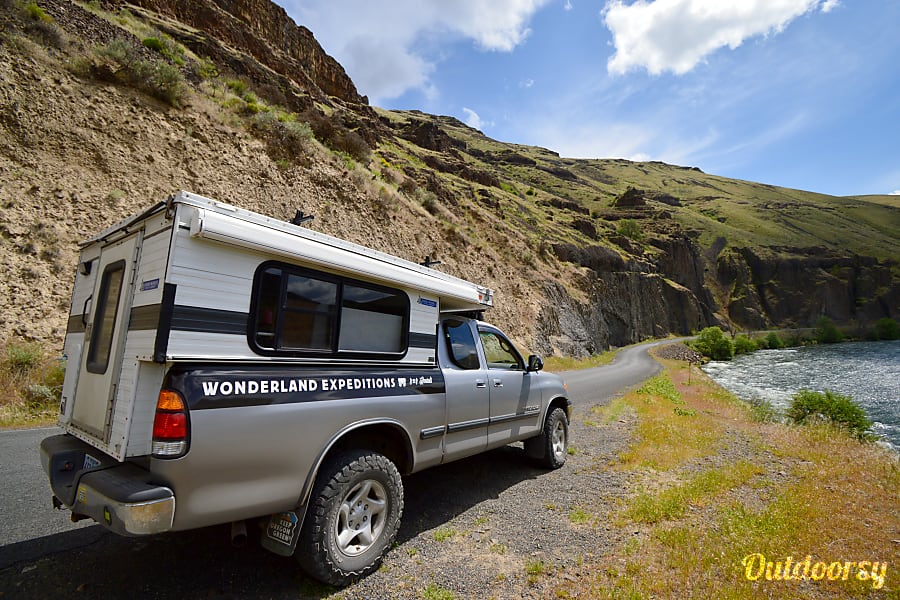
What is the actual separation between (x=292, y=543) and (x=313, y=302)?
1790 mm

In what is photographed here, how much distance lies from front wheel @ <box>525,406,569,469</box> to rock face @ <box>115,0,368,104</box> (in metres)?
26.7

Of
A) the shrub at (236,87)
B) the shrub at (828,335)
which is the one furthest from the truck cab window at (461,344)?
the shrub at (828,335)

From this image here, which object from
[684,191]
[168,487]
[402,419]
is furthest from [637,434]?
[684,191]

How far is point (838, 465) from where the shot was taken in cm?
664

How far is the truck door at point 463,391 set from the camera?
4.57 meters

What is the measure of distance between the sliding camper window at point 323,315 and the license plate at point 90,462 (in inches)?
55.0

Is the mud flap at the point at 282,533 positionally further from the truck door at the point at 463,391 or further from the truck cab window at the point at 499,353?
the truck cab window at the point at 499,353

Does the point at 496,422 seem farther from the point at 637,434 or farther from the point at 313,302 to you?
the point at 637,434

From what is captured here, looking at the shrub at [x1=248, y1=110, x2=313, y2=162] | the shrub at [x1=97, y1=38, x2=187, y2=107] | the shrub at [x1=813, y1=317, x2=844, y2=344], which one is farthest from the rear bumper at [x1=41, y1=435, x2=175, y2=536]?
the shrub at [x1=813, y1=317, x2=844, y2=344]

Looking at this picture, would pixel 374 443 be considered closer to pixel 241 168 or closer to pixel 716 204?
pixel 241 168

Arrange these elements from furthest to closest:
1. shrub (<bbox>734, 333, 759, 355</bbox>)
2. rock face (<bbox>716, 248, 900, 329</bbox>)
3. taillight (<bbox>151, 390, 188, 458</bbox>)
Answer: rock face (<bbox>716, 248, 900, 329</bbox>) < shrub (<bbox>734, 333, 759, 355</bbox>) < taillight (<bbox>151, 390, 188, 458</bbox>)

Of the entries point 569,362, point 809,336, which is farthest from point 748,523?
point 809,336

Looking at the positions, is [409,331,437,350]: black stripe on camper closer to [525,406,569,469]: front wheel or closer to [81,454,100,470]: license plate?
[81,454,100,470]: license plate

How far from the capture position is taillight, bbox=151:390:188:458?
2.52m
